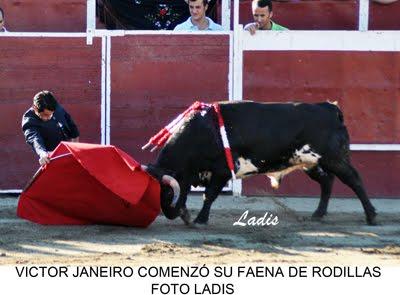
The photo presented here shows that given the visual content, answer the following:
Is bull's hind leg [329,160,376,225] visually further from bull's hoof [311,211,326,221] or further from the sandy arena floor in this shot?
bull's hoof [311,211,326,221]

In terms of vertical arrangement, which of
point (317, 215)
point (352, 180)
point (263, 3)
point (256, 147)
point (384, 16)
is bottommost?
point (317, 215)

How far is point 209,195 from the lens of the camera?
7.47 m

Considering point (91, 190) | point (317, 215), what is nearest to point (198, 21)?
point (317, 215)

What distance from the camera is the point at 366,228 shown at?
7.55 meters

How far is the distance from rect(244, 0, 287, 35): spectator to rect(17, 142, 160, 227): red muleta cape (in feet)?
7.48

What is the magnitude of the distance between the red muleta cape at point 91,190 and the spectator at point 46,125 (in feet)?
1.07

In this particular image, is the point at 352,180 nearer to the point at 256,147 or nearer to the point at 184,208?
the point at 256,147

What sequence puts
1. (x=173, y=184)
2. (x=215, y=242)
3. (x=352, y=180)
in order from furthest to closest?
1. (x=352, y=180)
2. (x=173, y=184)
3. (x=215, y=242)

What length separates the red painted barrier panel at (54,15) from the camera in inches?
376

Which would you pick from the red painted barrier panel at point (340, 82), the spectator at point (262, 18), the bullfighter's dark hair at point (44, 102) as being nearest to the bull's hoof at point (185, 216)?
the bullfighter's dark hair at point (44, 102)

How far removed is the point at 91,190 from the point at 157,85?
212cm

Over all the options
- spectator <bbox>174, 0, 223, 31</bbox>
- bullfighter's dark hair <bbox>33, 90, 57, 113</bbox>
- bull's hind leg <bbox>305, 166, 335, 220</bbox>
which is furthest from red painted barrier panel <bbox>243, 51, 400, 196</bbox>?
bullfighter's dark hair <bbox>33, 90, 57, 113</bbox>

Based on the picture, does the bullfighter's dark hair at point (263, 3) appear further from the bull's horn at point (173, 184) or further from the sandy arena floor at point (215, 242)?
the bull's horn at point (173, 184)

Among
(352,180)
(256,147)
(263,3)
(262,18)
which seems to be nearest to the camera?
(256,147)
